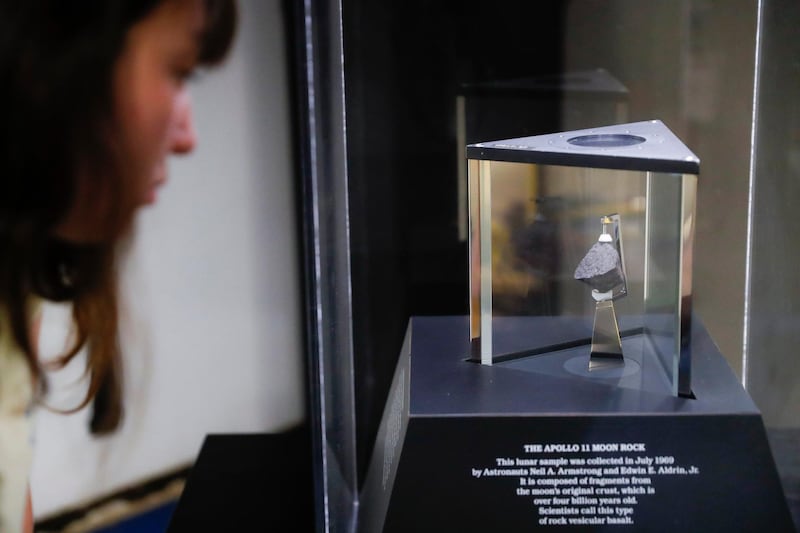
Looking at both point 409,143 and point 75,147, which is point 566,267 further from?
point 75,147

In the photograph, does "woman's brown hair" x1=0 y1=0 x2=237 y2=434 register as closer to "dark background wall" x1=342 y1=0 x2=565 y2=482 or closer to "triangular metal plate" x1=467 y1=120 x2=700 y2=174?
"triangular metal plate" x1=467 y1=120 x2=700 y2=174

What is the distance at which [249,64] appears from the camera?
45.8 inches

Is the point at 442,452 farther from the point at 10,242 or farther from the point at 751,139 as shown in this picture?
the point at 751,139

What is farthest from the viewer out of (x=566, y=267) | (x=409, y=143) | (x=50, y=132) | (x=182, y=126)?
(x=409, y=143)

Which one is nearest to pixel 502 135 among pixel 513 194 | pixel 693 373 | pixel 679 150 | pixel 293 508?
pixel 513 194

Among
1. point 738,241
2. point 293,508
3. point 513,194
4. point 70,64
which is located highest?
point 70,64

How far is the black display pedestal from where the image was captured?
963 millimetres

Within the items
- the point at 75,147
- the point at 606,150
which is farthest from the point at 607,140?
the point at 75,147

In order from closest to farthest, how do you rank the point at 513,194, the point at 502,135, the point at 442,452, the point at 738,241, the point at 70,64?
the point at 70,64 → the point at 442,452 → the point at 513,194 → the point at 502,135 → the point at 738,241

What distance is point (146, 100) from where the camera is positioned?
2.60 ft

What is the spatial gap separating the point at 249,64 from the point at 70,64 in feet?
1.52

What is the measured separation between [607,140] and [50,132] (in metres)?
0.65

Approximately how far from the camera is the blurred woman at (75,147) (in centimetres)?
71

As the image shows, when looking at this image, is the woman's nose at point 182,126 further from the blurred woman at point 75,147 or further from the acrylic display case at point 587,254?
the acrylic display case at point 587,254
